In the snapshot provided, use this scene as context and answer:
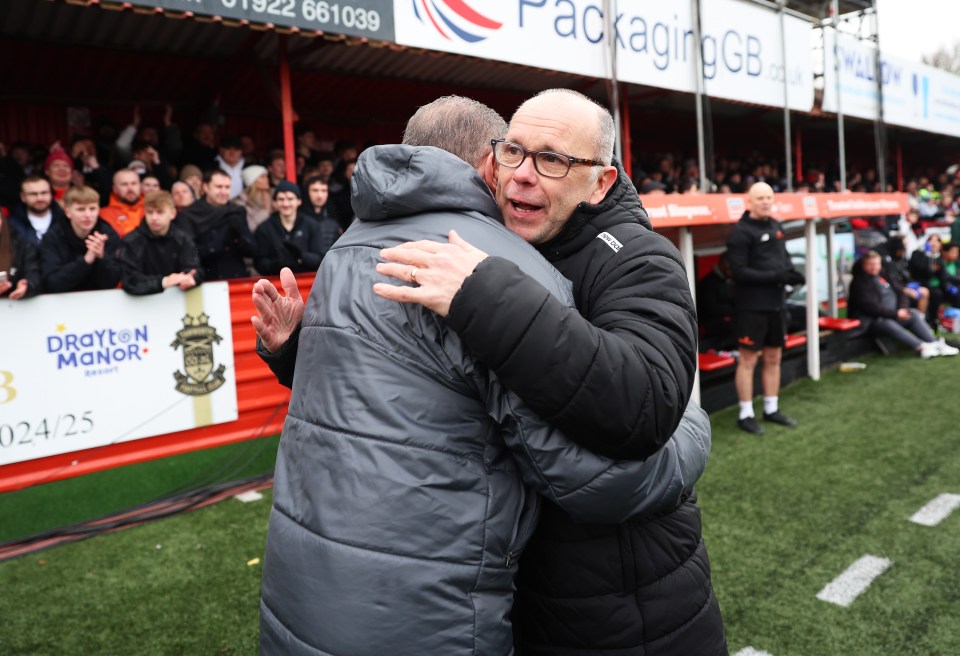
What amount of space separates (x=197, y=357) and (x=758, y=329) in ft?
14.9

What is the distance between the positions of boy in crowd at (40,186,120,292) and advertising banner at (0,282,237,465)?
151 millimetres

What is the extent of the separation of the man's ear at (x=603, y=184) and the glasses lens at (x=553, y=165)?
0.32 feet

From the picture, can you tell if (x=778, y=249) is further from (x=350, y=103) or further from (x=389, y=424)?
(x=350, y=103)

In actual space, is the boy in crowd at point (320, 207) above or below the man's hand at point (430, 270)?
above

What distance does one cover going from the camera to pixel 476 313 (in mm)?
1066

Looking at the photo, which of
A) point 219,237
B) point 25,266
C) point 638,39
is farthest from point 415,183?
point 638,39

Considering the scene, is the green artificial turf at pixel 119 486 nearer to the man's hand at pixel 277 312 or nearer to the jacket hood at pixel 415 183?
the man's hand at pixel 277 312

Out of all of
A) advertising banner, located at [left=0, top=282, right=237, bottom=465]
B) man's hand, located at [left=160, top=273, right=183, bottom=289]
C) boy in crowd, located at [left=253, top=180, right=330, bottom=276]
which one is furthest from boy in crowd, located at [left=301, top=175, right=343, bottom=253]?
man's hand, located at [left=160, top=273, right=183, bottom=289]

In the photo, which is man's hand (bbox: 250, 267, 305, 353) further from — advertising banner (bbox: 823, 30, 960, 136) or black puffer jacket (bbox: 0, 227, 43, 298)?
advertising banner (bbox: 823, 30, 960, 136)

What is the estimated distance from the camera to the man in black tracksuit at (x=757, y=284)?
6.19 meters

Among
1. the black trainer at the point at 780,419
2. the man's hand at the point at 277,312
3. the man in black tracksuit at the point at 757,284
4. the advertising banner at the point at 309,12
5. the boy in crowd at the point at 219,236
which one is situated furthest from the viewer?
the black trainer at the point at 780,419

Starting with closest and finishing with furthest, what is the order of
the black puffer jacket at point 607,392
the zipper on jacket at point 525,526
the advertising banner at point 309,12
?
1. the black puffer jacket at point 607,392
2. the zipper on jacket at point 525,526
3. the advertising banner at point 309,12

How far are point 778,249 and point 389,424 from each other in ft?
19.3

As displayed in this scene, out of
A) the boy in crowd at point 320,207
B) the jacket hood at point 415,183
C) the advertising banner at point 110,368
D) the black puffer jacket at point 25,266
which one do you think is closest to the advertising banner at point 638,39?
the boy in crowd at point 320,207
